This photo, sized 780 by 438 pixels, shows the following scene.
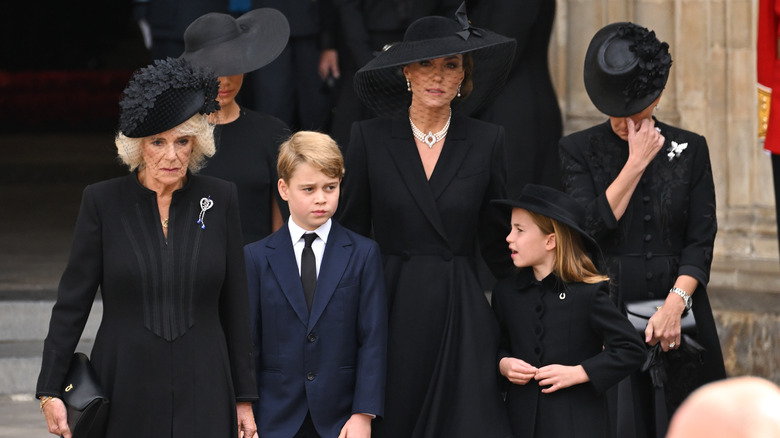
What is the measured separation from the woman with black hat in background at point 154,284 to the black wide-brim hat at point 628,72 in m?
1.49

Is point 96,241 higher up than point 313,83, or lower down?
lower down

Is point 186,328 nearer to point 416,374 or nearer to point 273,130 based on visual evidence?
point 416,374

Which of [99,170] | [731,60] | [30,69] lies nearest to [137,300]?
[731,60]

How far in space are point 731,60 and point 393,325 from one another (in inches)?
124

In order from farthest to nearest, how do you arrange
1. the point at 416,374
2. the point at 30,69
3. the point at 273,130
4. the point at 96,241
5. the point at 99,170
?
the point at 30,69 → the point at 99,170 → the point at 273,130 → the point at 416,374 → the point at 96,241


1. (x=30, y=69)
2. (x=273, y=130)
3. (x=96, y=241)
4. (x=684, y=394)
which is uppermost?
(x=30, y=69)

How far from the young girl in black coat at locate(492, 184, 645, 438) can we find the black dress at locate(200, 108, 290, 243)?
0.91 meters

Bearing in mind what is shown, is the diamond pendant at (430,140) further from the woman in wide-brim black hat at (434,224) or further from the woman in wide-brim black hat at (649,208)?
the woman in wide-brim black hat at (649,208)

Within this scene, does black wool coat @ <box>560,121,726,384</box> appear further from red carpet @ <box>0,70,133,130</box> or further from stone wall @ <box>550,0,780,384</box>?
red carpet @ <box>0,70,133,130</box>

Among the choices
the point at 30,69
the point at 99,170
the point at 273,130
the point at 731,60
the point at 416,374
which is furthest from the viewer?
the point at 30,69

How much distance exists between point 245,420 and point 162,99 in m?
0.84

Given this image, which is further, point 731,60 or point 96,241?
point 731,60

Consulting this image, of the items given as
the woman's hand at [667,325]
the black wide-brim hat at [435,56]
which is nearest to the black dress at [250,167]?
the black wide-brim hat at [435,56]

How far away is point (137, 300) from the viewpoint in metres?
3.08
